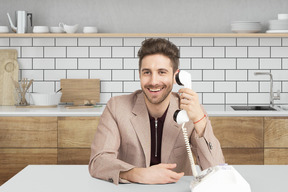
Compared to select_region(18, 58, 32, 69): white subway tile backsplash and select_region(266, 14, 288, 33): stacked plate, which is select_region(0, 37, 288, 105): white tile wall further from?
select_region(266, 14, 288, 33): stacked plate

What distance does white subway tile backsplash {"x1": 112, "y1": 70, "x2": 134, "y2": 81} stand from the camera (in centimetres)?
406

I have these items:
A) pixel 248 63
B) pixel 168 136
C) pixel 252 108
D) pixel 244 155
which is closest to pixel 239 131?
pixel 244 155

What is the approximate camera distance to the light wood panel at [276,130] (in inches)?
136

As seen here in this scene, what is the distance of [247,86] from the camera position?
13.4 ft

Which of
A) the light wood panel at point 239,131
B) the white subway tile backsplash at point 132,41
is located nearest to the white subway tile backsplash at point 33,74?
the white subway tile backsplash at point 132,41

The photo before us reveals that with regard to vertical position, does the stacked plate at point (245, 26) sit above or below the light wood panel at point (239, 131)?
above

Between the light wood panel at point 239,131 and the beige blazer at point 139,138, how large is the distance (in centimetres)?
126

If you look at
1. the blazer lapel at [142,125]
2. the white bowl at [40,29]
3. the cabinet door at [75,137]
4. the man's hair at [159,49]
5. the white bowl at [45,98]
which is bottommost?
the cabinet door at [75,137]

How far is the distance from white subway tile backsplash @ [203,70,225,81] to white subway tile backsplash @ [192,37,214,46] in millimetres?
250

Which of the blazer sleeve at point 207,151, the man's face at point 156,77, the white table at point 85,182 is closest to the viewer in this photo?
the white table at point 85,182

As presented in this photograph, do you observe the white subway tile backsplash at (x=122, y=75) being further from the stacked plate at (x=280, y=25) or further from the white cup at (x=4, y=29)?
the stacked plate at (x=280, y=25)

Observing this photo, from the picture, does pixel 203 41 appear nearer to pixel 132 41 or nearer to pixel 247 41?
pixel 247 41

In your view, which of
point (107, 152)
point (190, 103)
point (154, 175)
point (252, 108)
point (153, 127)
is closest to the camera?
point (154, 175)

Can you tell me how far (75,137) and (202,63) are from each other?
4.48ft
